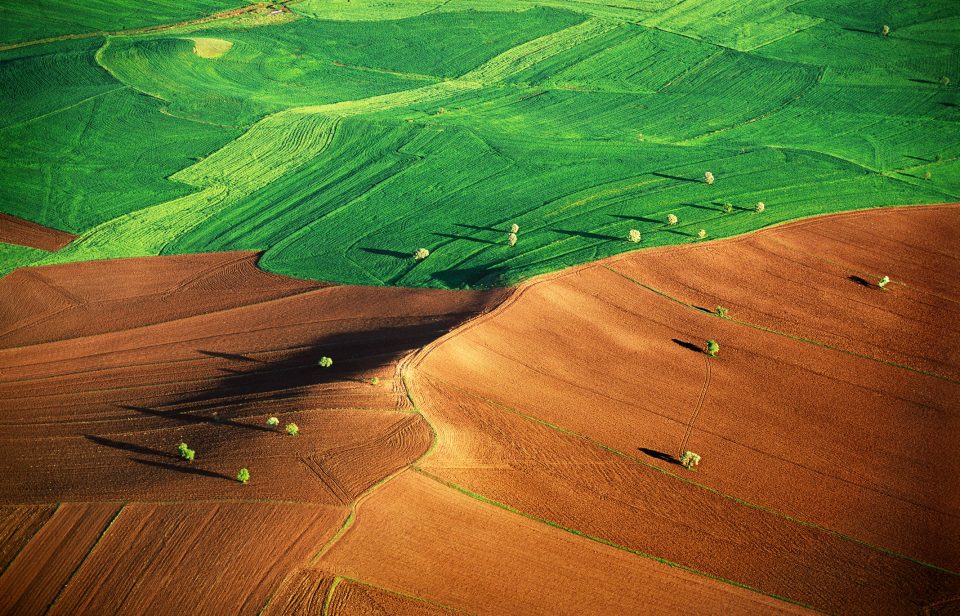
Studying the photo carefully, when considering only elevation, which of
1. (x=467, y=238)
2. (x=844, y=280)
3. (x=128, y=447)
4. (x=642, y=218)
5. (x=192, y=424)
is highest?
(x=642, y=218)

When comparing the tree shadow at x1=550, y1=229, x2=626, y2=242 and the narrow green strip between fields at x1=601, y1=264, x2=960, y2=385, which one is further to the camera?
the tree shadow at x1=550, y1=229, x2=626, y2=242

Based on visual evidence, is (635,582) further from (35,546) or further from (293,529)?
(35,546)

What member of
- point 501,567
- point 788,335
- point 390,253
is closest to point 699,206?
point 788,335

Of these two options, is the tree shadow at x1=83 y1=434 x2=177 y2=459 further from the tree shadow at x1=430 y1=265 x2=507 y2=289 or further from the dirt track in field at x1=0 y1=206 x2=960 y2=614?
the tree shadow at x1=430 y1=265 x2=507 y2=289

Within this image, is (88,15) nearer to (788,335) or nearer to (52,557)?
(52,557)

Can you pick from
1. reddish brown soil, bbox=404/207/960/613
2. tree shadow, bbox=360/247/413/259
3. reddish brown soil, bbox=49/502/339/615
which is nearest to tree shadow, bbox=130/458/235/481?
reddish brown soil, bbox=49/502/339/615

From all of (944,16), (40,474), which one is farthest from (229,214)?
(944,16)
